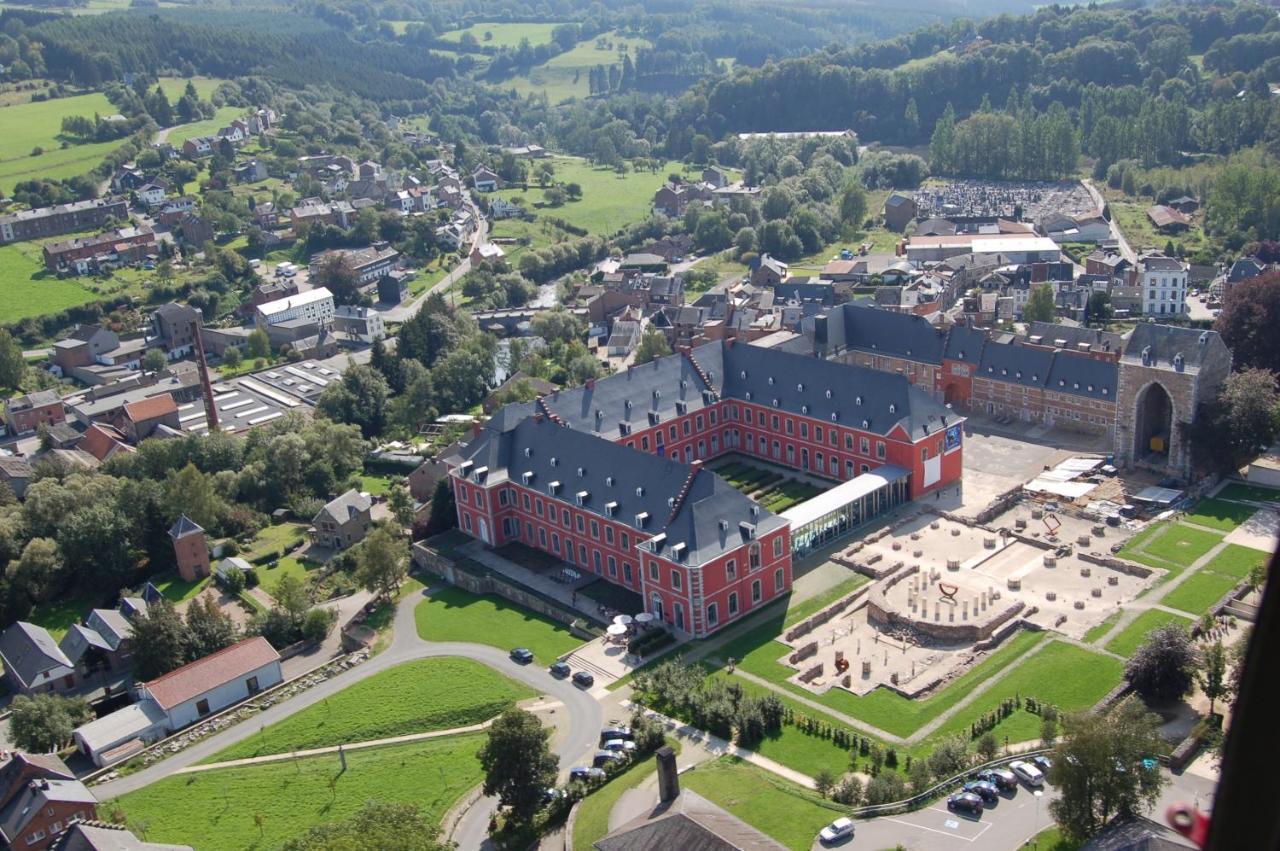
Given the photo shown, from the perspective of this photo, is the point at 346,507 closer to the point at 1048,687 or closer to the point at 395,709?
the point at 395,709

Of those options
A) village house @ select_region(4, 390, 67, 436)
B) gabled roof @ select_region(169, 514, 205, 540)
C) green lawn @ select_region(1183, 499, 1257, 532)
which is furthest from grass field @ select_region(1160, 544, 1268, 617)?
village house @ select_region(4, 390, 67, 436)

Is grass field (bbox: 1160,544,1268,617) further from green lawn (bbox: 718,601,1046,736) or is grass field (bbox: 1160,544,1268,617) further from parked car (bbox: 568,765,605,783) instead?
parked car (bbox: 568,765,605,783)

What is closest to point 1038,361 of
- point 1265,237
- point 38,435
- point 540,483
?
point 540,483

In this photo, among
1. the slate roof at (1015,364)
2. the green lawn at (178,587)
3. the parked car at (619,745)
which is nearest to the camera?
the parked car at (619,745)

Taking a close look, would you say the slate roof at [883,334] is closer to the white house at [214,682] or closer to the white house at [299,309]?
the white house at [214,682]

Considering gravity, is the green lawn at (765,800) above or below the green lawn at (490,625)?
above

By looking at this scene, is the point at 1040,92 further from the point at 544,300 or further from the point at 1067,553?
the point at 1067,553

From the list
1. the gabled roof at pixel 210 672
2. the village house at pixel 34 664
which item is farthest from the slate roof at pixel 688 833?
the village house at pixel 34 664
